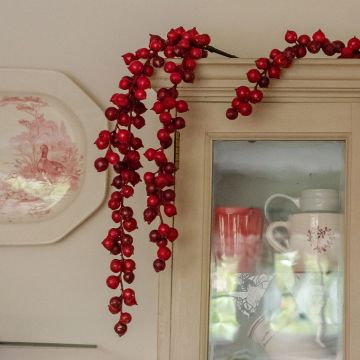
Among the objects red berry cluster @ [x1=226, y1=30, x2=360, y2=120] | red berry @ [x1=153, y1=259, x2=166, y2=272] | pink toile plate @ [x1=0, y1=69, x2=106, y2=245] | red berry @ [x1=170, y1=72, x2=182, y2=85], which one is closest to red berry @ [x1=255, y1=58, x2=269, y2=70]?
red berry cluster @ [x1=226, y1=30, x2=360, y2=120]

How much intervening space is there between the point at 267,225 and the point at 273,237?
0.07 ft

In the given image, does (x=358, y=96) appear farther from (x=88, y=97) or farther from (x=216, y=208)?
(x=88, y=97)

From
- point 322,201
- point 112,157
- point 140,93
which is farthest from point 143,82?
point 322,201

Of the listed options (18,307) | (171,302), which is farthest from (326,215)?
(18,307)

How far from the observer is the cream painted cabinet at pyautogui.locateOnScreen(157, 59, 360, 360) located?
1.10 meters

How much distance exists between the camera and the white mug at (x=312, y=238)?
3.64 ft

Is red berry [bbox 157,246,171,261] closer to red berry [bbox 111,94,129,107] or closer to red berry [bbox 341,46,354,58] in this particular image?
red berry [bbox 111,94,129,107]

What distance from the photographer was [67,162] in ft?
4.87

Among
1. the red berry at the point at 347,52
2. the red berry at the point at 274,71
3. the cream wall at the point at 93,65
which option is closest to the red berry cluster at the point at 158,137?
the red berry at the point at 274,71

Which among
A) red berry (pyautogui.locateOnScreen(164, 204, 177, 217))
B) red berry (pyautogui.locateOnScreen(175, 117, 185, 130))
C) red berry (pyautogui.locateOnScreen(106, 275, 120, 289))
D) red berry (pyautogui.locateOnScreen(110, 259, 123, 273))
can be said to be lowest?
red berry (pyautogui.locateOnScreen(106, 275, 120, 289))

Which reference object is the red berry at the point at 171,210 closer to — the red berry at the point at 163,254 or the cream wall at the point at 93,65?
the red berry at the point at 163,254

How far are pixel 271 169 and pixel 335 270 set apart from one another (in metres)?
0.19

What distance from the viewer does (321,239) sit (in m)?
1.11

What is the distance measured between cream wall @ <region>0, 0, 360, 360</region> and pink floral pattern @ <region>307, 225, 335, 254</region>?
1.48 ft
